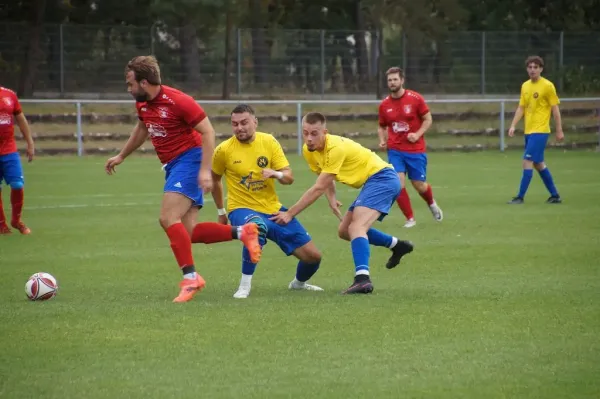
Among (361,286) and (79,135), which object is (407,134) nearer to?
(361,286)

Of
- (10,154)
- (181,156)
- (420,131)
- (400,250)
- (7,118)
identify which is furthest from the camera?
(420,131)

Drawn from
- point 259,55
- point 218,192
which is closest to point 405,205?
point 218,192

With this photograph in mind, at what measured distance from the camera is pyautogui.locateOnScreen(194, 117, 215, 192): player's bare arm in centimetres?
927

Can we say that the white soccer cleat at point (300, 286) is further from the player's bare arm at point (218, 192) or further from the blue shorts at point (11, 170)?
the blue shorts at point (11, 170)

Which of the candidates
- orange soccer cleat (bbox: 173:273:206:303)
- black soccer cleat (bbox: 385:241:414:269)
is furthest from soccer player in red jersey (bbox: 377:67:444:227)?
orange soccer cleat (bbox: 173:273:206:303)

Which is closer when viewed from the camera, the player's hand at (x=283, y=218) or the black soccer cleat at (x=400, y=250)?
the player's hand at (x=283, y=218)

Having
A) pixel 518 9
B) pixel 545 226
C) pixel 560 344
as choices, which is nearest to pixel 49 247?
pixel 545 226

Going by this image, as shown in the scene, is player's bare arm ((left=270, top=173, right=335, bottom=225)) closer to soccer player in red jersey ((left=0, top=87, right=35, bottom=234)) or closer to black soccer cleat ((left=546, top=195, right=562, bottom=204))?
soccer player in red jersey ((left=0, top=87, right=35, bottom=234))

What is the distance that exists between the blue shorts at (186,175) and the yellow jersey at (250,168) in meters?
0.24

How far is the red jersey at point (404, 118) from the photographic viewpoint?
52.6 ft

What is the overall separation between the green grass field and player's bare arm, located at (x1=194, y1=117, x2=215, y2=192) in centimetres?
A: 98

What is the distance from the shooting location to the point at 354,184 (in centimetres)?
1018

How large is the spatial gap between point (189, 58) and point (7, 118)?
22.3m

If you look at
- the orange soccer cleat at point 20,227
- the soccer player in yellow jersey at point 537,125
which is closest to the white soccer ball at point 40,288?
the orange soccer cleat at point 20,227
